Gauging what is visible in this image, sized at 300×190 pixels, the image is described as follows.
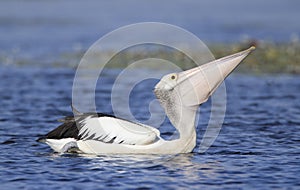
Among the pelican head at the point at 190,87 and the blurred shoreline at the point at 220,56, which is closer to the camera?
the pelican head at the point at 190,87

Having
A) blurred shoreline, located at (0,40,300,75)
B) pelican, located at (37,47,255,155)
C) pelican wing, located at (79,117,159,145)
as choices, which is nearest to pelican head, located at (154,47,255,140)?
pelican, located at (37,47,255,155)

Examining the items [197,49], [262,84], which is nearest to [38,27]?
[197,49]

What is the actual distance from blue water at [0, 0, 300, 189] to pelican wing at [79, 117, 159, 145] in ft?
0.65

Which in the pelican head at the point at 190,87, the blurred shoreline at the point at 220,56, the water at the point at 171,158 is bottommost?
the water at the point at 171,158

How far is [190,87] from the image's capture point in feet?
26.4

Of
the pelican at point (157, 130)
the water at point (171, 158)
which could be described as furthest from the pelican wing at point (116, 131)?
the water at point (171, 158)

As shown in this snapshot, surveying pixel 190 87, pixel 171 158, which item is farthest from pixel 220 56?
pixel 171 158

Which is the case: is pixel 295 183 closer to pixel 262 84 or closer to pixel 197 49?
pixel 262 84

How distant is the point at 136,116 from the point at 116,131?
8.48 feet

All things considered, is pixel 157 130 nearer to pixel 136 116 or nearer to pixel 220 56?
pixel 136 116

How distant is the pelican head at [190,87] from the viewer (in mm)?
8000

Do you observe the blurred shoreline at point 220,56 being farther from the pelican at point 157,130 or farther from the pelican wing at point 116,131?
the pelican wing at point 116,131

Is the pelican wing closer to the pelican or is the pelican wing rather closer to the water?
the pelican

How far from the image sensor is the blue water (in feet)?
23.6
